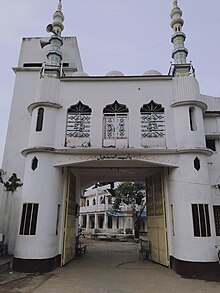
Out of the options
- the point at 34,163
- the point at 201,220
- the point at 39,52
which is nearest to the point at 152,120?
the point at 201,220

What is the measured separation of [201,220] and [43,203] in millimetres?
5162

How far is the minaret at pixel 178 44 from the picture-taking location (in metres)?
9.45

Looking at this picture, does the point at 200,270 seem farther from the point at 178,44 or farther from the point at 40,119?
the point at 178,44

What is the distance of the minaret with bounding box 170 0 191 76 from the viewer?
9445 mm

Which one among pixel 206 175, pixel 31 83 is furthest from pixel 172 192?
pixel 31 83

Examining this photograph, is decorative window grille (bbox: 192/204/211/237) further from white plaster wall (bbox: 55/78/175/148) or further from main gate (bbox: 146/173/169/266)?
white plaster wall (bbox: 55/78/175/148)

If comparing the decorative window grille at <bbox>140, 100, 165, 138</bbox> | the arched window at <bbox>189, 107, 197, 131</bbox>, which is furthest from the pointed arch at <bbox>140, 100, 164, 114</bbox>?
the arched window at <bbox>189, 107, 197, 131</bbox>

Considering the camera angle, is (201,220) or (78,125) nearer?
(201,220)

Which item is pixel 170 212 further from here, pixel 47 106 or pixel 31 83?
pixel 31 83

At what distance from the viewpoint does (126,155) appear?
27.6 ft

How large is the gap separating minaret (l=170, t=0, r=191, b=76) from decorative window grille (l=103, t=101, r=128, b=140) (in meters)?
2.64

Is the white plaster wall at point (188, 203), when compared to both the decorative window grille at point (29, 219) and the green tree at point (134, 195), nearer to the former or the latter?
the decorative window grille at point (29, 219)

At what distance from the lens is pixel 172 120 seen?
29.0ft

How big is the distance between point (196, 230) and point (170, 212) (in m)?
1.19
